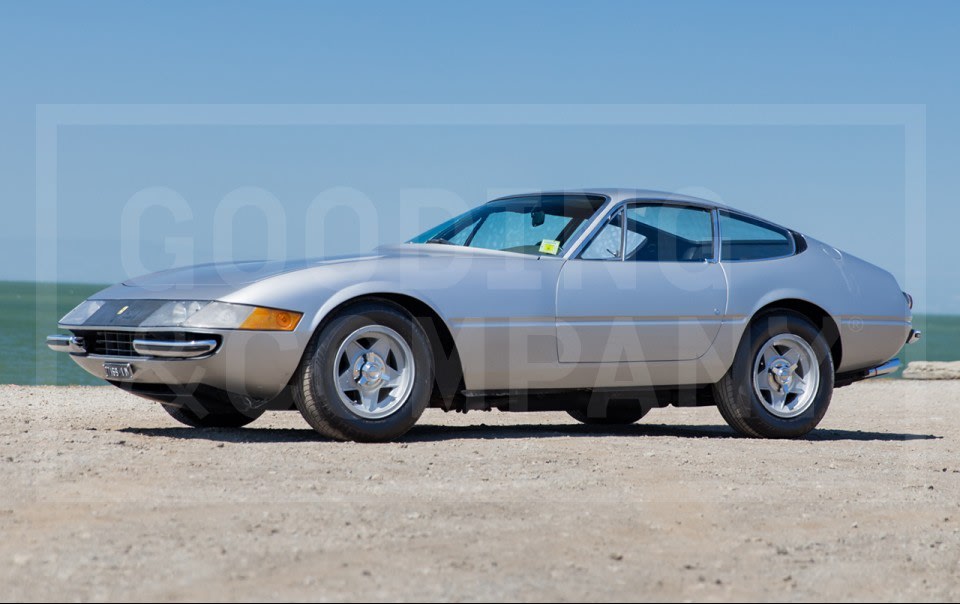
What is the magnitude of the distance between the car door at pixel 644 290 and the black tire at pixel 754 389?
1.09 ft

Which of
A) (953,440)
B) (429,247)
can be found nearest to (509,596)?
(429,247)

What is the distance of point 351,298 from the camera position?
6340 mm

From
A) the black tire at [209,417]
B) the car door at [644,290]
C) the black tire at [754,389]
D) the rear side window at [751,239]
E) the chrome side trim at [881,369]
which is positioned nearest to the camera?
the car door at [644,290]

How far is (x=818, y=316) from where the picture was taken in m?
8.17

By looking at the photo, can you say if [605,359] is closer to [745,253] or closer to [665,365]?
[665,365]

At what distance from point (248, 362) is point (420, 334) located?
0.95 m

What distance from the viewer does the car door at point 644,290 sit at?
7020mm

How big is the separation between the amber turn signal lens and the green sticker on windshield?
1.73 meters

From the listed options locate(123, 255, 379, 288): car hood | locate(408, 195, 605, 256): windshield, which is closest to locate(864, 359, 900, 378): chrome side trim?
locate(408, 195, 605, 256): windshield

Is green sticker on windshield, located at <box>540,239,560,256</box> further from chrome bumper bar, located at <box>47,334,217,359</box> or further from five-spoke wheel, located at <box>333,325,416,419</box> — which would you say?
chrome bumper bar, located at <box>47,334,217,359</box>

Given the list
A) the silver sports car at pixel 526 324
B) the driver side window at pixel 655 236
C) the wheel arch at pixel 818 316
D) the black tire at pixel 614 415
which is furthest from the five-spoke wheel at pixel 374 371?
Result: the wheel arch at pixel 818 316

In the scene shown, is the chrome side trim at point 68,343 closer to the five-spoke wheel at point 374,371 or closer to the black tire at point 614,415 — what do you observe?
the five-spoke wheel at point 374,371

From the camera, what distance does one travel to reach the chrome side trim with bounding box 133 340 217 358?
610cm

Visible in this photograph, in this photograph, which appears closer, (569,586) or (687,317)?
(569,586)
